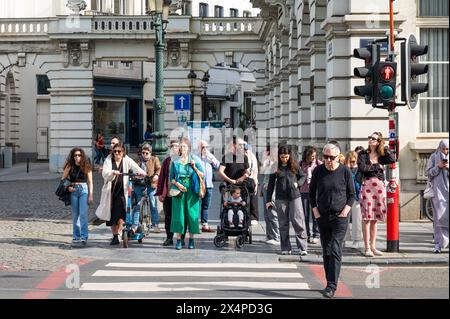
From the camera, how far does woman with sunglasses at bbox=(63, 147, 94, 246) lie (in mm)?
14914

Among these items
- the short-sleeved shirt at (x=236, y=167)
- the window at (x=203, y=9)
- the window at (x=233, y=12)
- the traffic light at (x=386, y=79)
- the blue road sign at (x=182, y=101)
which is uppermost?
the window at (x=233, y=12)

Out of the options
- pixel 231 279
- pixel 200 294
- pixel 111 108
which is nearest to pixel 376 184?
pixel 231 279

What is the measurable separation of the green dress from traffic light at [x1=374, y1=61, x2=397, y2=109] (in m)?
3.46

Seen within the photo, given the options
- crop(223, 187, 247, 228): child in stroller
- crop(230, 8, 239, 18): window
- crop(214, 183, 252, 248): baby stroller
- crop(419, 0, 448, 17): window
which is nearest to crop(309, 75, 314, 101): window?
crop(419, 0, 448, 17): window

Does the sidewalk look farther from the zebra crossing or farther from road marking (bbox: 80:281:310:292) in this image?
road marking (bbox: 80:281:310:292)

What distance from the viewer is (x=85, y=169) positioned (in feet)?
49.1

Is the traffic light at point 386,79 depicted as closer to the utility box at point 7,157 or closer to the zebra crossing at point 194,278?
the zebra crossing at point 194,278

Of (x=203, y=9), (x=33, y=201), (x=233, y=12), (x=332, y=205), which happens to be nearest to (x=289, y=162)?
(x=332, y=205)

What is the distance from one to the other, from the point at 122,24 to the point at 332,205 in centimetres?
3166

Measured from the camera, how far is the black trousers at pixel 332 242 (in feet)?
33.2

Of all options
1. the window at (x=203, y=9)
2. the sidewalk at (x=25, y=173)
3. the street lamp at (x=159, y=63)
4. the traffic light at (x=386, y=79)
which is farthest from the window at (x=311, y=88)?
the window at (x=203, y=9)

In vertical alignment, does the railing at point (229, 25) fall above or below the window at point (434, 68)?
above

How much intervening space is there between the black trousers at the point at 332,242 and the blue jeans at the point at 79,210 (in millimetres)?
5862

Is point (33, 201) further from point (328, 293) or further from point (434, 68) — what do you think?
point (328, 293)
